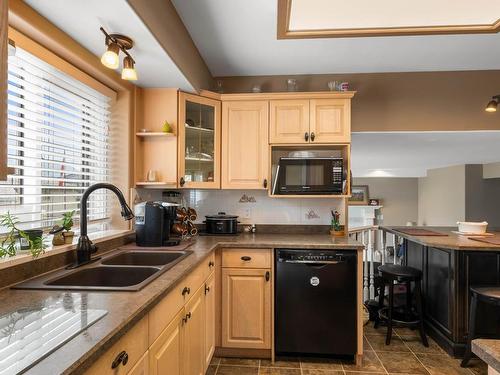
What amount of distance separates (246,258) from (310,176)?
91 centimetres

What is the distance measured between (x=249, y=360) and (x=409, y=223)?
8.13 metres

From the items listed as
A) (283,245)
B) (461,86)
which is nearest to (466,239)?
(461,86)

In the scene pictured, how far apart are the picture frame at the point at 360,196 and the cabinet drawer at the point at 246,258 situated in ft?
24.2

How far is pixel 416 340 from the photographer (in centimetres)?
278

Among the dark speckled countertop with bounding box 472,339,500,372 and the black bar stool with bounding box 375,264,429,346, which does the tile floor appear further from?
the dark speckled countertop with bounding box 472,339,500,372

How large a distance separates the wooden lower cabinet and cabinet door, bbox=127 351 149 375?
0.90 metres

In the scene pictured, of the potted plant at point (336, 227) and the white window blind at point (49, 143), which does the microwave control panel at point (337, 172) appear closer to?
the potted plant at point (336, 227)

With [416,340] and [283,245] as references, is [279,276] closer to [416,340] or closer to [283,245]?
[283,245]

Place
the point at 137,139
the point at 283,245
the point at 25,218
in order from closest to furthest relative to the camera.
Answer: the point at 25,218
the point at 283,245
the point at 137,139

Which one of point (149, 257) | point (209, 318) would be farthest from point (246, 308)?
point (149, 257)

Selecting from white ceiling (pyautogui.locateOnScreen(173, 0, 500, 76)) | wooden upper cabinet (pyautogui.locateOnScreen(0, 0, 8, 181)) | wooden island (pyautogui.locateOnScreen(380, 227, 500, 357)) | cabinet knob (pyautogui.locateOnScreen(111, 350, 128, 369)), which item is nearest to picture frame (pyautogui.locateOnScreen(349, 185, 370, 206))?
white ceiling (pyautogui.locateOnScreen(173, 0, 500, 76))

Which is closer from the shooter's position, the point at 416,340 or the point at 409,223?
the point at 416,340

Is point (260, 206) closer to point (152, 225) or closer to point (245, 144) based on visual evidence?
point (245, 144)

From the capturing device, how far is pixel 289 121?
2766 millimetres
